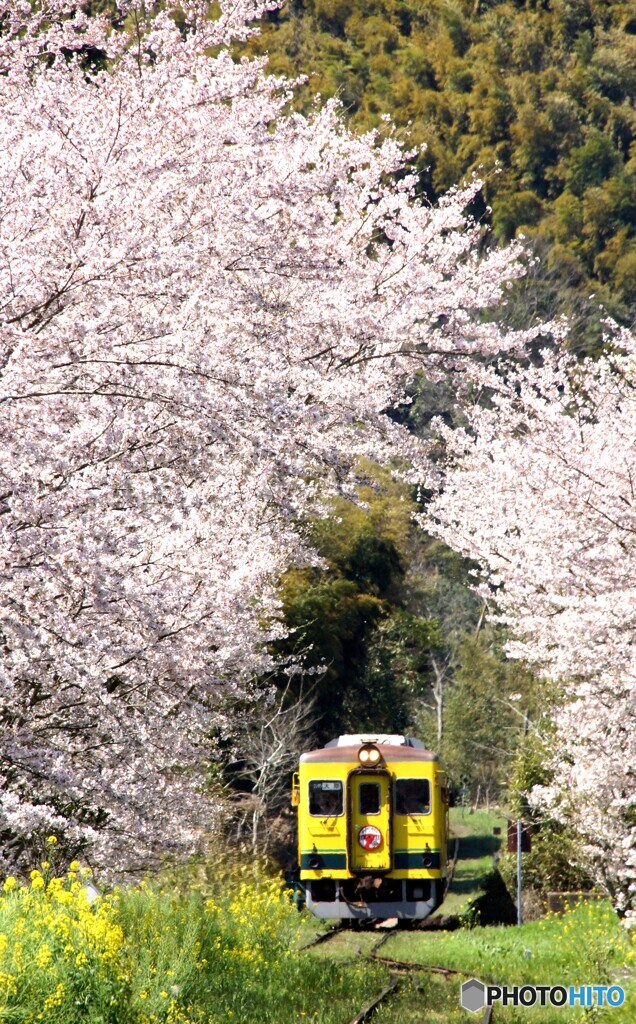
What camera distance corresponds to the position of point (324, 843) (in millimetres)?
15906

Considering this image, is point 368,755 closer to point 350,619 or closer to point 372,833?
point 372,833

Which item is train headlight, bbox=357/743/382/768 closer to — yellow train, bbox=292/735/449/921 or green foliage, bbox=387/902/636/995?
yellow train, bbox=292/735/449/921

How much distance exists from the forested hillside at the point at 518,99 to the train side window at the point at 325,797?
47246mm

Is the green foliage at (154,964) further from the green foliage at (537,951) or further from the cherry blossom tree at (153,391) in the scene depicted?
the green foliage at (537,951)

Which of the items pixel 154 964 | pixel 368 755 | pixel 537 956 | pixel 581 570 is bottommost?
pixel 537 956

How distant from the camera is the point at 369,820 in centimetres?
1580

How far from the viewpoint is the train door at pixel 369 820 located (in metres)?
15.7

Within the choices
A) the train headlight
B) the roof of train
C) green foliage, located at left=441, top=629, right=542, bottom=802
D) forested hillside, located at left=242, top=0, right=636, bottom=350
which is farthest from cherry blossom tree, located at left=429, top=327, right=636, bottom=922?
→ forested hillside, located at left=242, top=0, right=636, bottom=350

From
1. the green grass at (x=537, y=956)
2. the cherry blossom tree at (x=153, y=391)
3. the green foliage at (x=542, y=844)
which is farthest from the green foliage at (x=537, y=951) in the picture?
the green foliage at (x=542, y=844)

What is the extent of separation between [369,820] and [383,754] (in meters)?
0.85

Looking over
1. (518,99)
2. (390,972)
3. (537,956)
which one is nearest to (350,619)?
(537,956)

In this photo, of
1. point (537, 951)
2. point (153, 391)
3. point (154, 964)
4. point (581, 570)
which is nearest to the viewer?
point (153, 391)

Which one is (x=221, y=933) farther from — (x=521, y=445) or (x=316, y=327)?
(x=521, y=445)

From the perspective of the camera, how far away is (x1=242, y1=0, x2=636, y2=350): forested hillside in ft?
217
